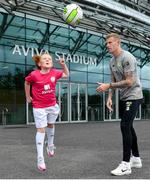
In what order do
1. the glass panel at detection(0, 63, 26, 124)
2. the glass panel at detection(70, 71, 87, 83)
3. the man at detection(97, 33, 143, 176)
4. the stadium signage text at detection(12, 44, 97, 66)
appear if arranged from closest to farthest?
the man at detection(97, 33, 143, 176) → the glass panel at detection(0, 63, 26, 124) → the stadium signage text at detection(12, 44, 97, 66) → the glass panel at detection(70, 71, 87, 83)

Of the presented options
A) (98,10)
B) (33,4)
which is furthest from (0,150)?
(98,10)

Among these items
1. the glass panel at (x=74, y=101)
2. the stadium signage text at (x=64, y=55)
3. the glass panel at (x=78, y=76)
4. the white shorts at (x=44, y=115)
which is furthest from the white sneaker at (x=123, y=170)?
the glass panel at (x=78, y=76)

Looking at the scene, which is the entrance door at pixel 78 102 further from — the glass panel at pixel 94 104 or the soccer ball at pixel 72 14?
the soccer ball at pixel 72 14

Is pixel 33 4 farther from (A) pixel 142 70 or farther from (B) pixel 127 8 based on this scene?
(A) pixel 142 70

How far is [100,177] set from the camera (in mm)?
6199

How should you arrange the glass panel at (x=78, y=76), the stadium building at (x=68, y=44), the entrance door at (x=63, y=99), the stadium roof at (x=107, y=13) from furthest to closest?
the glass panel at (x=78, y=76) → the entrance door at (x=63, y=99) → the stadium building at (x=68, y=44) → the stadium roof at (x=107, y=13)

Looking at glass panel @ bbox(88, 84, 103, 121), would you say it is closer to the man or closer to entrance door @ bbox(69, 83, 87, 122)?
entrance door @ bbox(69, 83, 87, 122)

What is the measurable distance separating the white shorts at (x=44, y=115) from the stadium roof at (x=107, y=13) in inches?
578

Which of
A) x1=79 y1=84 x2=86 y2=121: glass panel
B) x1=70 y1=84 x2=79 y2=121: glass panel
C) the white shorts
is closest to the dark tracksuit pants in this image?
the white shorts

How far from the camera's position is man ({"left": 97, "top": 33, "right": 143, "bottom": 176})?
6.52 metres

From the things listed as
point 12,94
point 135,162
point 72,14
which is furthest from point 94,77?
point 135,162

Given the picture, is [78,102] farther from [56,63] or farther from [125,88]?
[125,88]

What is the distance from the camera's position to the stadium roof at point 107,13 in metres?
22.2

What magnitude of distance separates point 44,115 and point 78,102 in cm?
2158
